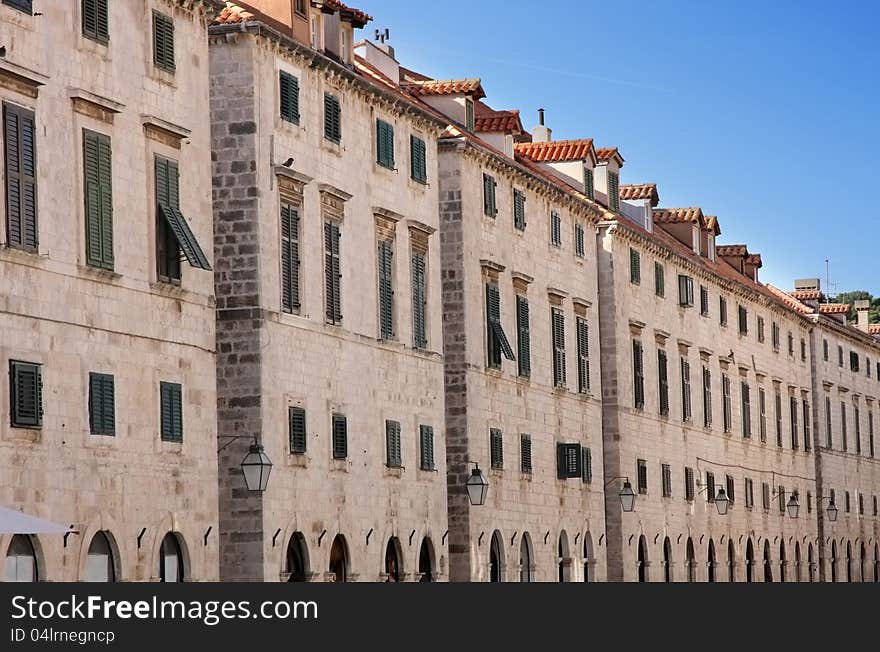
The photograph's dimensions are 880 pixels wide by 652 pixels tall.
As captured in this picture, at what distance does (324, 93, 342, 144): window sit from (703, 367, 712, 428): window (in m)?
→ 30.3

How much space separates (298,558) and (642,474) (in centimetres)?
2449

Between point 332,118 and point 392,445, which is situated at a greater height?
point 332,118

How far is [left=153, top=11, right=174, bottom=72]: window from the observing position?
3575 cm

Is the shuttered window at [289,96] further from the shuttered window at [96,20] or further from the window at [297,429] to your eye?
the shuttered window at [96,20]

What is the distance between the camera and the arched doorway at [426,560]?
4550cm

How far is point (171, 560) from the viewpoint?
35344mm

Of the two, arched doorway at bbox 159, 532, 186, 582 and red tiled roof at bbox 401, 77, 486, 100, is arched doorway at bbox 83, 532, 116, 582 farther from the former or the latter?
red tiled roof at bbox 401, 77, 486, 100

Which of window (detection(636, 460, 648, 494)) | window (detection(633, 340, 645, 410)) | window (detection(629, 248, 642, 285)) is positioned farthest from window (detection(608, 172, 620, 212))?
window (detection(636, 460, 648, 494))

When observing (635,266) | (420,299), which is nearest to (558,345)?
(635,266)

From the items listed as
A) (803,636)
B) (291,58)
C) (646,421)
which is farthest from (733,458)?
(803,636)

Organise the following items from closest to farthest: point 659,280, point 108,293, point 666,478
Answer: point 108,293 → point 666,478 → point 659,280

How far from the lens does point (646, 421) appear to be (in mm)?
63188

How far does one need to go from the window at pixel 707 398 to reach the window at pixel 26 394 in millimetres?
41672

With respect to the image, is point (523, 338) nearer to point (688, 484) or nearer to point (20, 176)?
point (688, 484)
